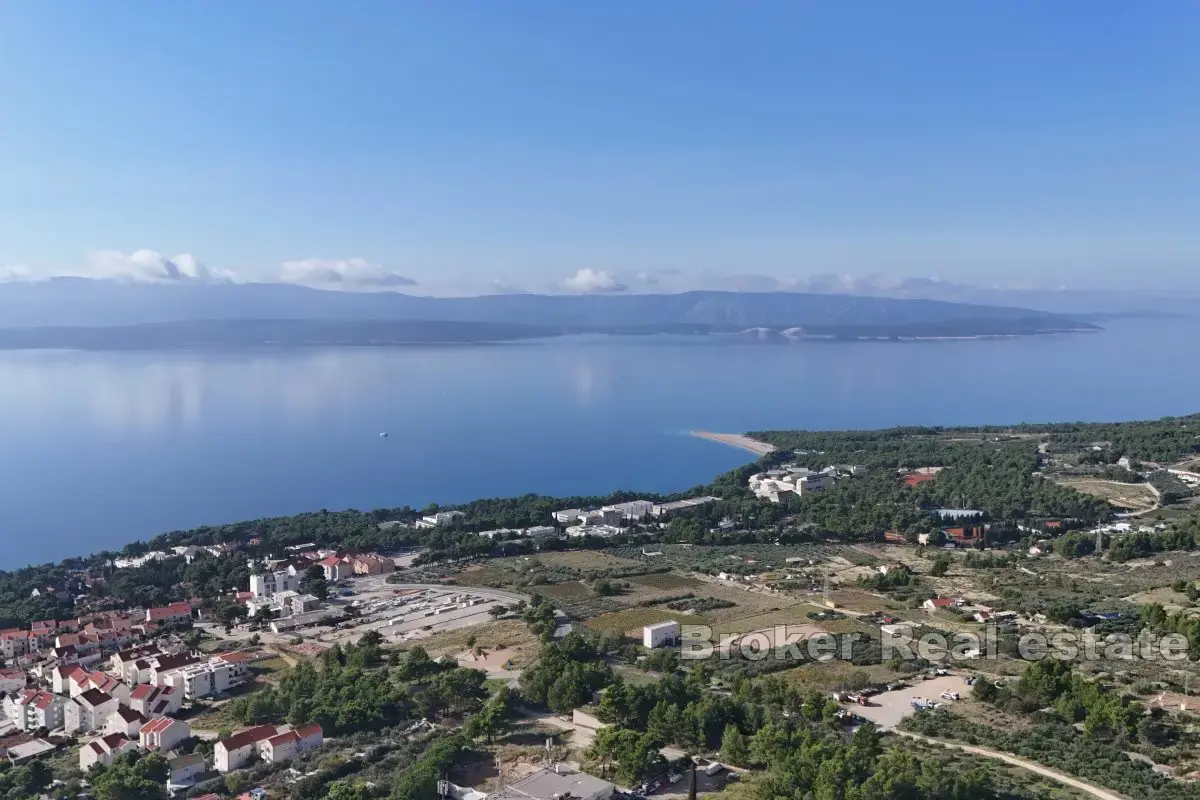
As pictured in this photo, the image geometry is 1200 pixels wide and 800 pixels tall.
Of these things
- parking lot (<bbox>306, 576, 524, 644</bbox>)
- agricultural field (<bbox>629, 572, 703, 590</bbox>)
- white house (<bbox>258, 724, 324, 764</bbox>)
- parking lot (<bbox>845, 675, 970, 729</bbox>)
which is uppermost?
parking lot (<bbox>845, 675, 970, 729</bbox>)

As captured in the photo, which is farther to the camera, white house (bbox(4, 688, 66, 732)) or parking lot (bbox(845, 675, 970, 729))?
→ white house (bbox(4, 688, 66, 732))

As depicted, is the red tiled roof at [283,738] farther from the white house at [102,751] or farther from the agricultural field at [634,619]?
the agricultural field at [634,619]

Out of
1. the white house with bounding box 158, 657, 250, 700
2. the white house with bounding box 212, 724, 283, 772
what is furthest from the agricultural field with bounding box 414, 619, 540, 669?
the white house with bounding box 212, 724, 283, 772

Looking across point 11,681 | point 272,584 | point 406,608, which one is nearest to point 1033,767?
point 406,608

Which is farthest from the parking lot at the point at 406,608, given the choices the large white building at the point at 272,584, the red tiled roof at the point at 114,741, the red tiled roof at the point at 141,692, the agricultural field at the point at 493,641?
the red tiled roof at the point at 114,741

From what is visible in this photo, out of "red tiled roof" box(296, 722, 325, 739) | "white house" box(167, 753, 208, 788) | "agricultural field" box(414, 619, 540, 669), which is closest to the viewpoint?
"white house" box(167, 753, 208, 788)

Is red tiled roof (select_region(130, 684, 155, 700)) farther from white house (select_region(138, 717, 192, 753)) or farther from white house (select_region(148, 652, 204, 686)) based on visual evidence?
white house (select_region(138, 717, 192, 753))

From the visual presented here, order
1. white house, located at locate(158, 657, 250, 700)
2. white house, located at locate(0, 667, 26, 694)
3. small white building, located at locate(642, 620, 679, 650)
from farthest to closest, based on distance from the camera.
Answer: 1. small white building, located at locate(642, 620, 679, 650)
2. white house, located at locate(0, 667, 26, 694)
3. white house, located at locate(158, 657, 250, 700)
